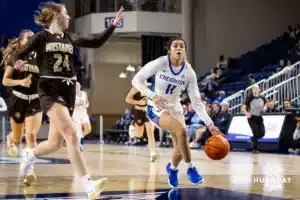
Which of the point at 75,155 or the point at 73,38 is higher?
the point at 73,38

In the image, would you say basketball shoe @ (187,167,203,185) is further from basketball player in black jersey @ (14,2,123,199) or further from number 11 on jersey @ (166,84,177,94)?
basketball player in black jersey @ (14,2,123,199)

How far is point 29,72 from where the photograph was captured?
772cm

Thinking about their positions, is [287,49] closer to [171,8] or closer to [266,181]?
[171,8]

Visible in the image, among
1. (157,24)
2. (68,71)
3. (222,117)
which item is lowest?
(222,117)

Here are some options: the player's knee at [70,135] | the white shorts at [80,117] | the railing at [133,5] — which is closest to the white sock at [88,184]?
the player's knee at [70,135]

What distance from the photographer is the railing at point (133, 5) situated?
997 inches

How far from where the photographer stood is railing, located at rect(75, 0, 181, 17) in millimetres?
25312

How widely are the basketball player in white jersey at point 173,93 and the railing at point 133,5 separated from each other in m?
18.6

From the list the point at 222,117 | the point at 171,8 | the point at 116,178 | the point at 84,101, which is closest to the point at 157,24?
the point at 171,8

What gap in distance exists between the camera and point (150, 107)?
713 centimetres

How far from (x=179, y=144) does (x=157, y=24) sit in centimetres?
1898

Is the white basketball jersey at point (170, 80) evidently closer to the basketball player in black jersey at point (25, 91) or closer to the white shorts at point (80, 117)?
the basketball player in black jersey at point (25, 91)

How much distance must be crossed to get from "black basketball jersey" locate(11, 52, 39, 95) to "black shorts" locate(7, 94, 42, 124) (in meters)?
0.13

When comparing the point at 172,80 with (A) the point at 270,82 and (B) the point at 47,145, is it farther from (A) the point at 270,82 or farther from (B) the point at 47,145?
(A) the point at 270,82
